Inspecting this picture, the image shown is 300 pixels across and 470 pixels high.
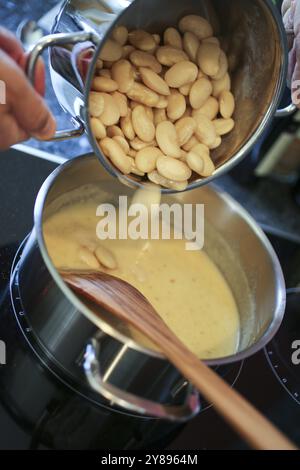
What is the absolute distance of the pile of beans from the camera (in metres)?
0.75

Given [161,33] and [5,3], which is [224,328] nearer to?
[161,33]

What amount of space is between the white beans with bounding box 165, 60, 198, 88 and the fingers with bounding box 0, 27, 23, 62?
0.64ft

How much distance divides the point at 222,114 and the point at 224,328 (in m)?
0.29

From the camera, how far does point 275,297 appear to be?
2.61ft

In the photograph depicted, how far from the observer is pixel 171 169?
0.78m

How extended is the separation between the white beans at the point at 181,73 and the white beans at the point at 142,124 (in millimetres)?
48

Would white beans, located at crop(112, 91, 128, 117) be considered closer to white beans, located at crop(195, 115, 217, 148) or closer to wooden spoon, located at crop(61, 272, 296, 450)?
white beans, located at crop(195, 115, 217, 148)

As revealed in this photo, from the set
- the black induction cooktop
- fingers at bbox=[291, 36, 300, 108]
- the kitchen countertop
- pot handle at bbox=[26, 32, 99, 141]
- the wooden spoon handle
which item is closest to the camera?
the wooden spoon handle

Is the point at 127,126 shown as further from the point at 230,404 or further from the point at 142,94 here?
the point at 230,404

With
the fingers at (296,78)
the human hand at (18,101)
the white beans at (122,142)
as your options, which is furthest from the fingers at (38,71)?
the fingers at (296,78)

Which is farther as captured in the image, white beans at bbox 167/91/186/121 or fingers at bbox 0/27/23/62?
white beans at bbox 167/91/186/121

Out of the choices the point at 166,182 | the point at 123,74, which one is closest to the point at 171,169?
the point at 166,182

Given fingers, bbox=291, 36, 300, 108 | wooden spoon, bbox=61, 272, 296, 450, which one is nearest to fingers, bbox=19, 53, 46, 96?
wooden spoon, bbox=61, 272, 296, 450
